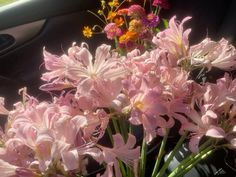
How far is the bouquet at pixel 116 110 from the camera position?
0.53m

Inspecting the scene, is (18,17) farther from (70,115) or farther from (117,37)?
(70,115)

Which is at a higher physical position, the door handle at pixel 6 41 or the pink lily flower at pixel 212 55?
the door handle at pixel 6 41

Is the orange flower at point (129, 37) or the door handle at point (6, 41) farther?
the door handle at point (6, 41)

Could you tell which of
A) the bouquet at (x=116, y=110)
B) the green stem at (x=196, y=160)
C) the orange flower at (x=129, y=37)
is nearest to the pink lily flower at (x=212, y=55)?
the bouquet at (x=116, y=110)

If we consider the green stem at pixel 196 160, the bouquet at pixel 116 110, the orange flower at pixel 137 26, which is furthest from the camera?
the orange flower at pixel 137 26

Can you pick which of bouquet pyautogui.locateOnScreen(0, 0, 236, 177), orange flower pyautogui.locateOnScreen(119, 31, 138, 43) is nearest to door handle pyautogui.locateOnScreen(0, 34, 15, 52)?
orange flower pyautogui.locateOnScreen(119, 31, 138, 43)

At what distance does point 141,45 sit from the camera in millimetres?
1092

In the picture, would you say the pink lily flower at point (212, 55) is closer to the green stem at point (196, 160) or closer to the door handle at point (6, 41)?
the green stem at point (196, 160)

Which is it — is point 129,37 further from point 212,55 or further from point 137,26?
point 212,55

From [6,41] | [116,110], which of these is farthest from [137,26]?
[6,41]

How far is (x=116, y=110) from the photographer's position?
1.91 ft

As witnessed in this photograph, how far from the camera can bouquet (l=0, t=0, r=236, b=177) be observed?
0.53 m

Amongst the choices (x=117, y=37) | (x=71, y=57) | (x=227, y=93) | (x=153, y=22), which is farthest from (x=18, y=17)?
(x=227, y=93)

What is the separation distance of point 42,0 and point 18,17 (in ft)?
0.35
